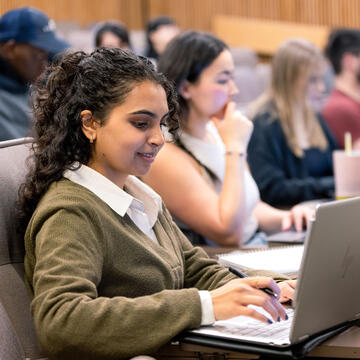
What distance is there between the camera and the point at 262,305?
1.23 metres

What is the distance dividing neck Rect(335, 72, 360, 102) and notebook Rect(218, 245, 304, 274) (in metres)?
2.35

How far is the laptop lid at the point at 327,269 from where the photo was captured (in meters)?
1.13

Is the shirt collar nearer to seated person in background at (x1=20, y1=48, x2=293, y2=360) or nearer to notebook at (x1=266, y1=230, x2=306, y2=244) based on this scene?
seated person in background at (x1=20, y1=48, x2=293, y2=360)

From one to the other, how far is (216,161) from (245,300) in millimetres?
1125

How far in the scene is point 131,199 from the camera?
55.9 inches

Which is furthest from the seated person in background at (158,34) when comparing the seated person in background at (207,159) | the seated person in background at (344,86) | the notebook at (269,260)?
the notebook at (269,260)

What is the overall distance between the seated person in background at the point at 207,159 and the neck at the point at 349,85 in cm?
177

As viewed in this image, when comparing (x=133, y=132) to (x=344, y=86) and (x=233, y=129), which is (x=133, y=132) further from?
(x=344, y=86)

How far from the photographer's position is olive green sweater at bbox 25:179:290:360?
1.19m

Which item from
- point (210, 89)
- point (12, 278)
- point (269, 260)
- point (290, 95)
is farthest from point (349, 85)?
point (12, 278)

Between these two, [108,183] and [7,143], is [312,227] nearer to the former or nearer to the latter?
[108,183]

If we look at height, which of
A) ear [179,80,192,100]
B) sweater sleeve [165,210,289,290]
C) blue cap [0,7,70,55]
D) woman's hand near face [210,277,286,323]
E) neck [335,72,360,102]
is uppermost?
blue cap [0,7,70,55]

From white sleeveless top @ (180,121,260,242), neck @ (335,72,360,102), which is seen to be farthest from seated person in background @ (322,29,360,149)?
white sleeveless top @ (180,121,260,242)

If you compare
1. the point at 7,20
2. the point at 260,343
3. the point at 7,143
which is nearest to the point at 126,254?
the point at 260,343
